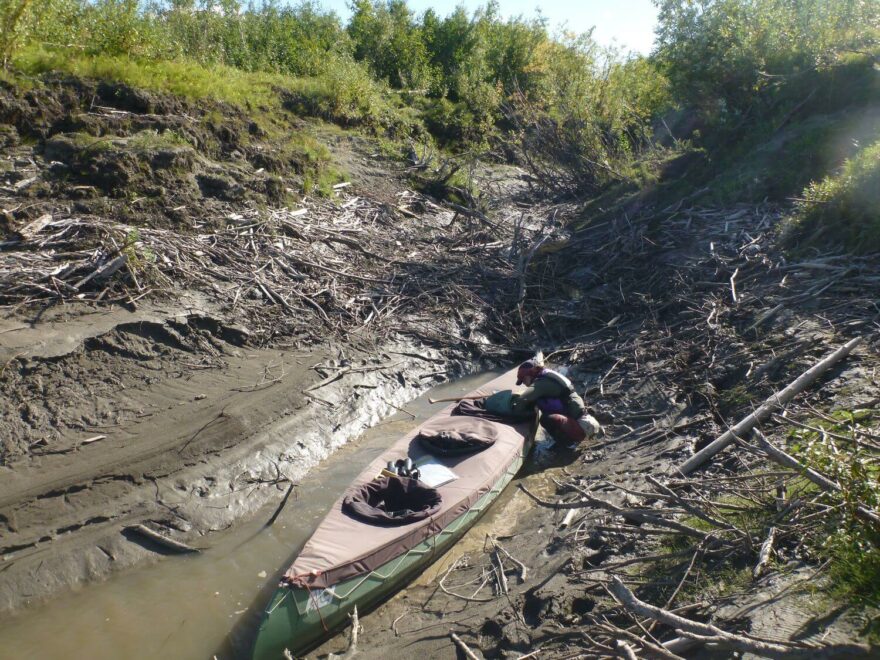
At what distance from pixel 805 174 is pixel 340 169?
9897 mm

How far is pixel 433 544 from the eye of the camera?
6.57 meters

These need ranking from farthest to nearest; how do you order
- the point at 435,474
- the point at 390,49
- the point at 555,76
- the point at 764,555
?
the point at 390,49, the point at 555,76, the point at 435,474, the point at 764,555

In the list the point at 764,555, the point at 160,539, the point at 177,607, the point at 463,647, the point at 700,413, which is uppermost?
the point at 764,555

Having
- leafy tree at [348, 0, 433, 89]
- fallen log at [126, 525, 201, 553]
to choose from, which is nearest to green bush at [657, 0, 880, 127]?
leafy tree at [348, 0, 433, 89]

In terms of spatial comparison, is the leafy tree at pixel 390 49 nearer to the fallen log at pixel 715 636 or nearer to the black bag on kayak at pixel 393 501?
the black bag on kayak at pixel 393 501

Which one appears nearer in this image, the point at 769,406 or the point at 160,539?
the point at 160,539

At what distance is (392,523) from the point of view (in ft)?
21.1

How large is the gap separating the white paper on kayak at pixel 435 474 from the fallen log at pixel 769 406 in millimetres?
2380

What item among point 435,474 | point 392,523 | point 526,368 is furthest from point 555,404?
point 392,523

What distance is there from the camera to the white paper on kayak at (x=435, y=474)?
23.9ft

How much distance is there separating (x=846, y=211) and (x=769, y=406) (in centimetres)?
491

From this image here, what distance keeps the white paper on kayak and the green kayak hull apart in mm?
691

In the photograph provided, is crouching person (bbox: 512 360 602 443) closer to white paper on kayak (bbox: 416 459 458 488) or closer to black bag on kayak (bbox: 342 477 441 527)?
white paper on kayak (bbox: 416 459 458 488)

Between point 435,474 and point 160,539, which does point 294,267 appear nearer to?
point 435,474
